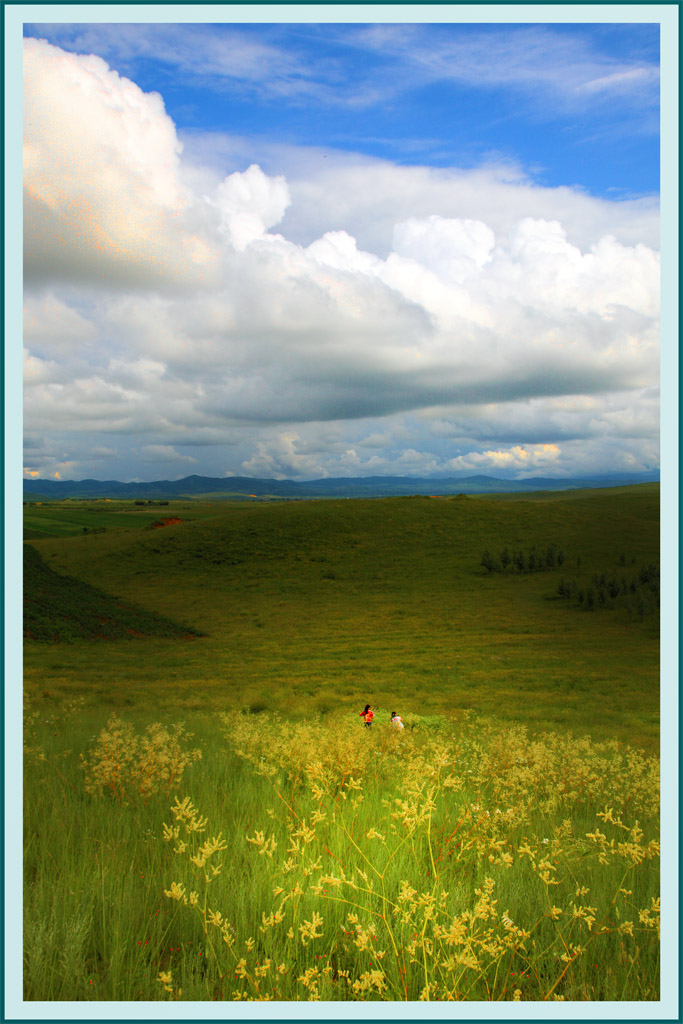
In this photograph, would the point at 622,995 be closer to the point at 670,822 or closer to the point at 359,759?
the point at 670,822

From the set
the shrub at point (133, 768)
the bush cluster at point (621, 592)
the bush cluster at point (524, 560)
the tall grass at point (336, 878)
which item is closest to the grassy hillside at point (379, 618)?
the bush cluster at point (621, 592)

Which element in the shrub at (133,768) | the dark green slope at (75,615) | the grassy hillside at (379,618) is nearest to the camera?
the shrub at (133,768)

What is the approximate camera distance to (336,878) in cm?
318

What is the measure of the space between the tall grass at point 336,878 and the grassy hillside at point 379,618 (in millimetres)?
6955

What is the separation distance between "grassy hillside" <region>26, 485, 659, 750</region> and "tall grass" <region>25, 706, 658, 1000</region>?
6.96 m

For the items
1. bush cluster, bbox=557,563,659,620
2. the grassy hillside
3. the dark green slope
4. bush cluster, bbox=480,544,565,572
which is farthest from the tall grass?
bush cluster, bbox=480,544,565,572

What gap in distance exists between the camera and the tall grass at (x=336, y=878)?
3.07 m

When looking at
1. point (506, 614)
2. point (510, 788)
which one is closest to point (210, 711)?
point (510, 788)

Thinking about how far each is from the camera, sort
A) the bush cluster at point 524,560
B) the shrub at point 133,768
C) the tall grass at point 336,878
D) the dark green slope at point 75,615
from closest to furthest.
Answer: the tall grass at point 336,878, the shrub at point 133,768, the dark green slope at point 75,615, the bush cluster at point 524,560

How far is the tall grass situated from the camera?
3070 millimetres

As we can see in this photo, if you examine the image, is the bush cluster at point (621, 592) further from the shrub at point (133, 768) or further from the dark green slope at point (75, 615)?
the shrub at point (133, 768)

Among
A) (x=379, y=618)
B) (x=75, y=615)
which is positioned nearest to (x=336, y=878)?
(x=75, y=615)

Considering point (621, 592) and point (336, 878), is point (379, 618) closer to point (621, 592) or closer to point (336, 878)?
point (621, 592)

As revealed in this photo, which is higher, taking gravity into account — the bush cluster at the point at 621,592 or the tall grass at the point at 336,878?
the tall grass at the point at 336,878
